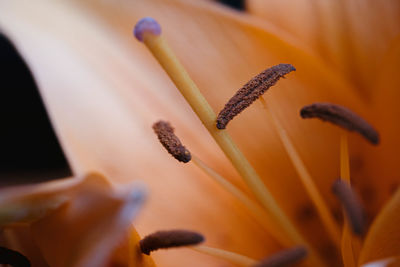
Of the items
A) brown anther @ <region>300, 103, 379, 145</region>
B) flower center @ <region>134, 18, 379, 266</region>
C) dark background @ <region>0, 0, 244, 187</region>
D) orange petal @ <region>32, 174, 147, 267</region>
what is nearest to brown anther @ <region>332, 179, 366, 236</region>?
flower center @ <region>134, 18, 379, 266</region>

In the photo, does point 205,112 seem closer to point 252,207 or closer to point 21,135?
point 252,207

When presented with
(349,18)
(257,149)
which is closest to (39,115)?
(257,149)

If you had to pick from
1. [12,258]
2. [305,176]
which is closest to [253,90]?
[305,176]

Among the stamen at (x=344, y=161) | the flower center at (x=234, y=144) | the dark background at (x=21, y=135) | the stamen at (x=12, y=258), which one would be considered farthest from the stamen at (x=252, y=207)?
the dark background at (x=21, y=135)

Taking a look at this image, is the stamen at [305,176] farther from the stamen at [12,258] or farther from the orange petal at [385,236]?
the stamen at [12,258]

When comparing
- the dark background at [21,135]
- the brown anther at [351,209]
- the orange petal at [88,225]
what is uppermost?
the dark background at [21,135]

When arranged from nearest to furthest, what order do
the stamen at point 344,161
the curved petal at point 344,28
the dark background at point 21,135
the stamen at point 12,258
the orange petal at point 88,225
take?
the orange petal at point 88,225 < the stamen at point 12,258 < the stamen at point 344,161 < the curved petal at point 344,28 < the dark background at point 21,135

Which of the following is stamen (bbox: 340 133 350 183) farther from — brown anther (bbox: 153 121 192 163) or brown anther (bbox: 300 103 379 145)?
brown anther (bbox: 153 121 192 163)
